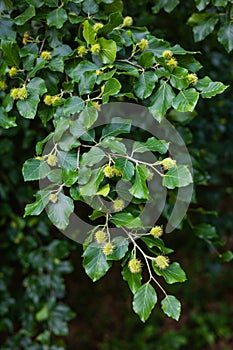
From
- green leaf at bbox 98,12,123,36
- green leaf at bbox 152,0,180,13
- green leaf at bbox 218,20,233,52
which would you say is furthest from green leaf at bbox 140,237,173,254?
green leaf at bbox 152,0,180,13

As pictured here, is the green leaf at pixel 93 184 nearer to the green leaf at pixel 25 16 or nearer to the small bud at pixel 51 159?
the small bud at pixel 51 159

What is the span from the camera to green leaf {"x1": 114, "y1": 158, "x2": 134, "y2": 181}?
37.0 inches

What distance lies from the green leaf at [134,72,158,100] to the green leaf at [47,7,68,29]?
0.76 feet

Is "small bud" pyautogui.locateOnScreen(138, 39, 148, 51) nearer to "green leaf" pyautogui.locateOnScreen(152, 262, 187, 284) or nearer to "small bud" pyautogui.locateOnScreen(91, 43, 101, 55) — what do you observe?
"small bud" pyautogui.locateOnScreen(91, 43, 101, 55)

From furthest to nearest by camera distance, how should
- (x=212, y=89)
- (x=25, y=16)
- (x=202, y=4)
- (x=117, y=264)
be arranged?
(x=117, y=264)
(x=202, y=4)
(x=25, y=16)
(x=212, y=89)

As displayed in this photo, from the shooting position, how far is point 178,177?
0.96 metres

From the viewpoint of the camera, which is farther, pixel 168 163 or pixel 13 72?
pixel 13 72

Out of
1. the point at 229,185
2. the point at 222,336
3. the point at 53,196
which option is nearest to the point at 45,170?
the point at 53,196

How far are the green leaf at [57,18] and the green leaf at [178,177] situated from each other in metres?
0.44

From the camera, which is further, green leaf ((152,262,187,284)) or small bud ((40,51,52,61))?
small bud ((40,51,52,61))

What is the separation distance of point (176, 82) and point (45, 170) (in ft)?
1.06

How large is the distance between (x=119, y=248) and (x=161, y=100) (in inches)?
12.4

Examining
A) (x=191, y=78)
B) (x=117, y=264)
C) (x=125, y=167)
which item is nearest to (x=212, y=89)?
(x=191, y=78)

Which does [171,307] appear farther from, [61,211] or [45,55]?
[45,55]
